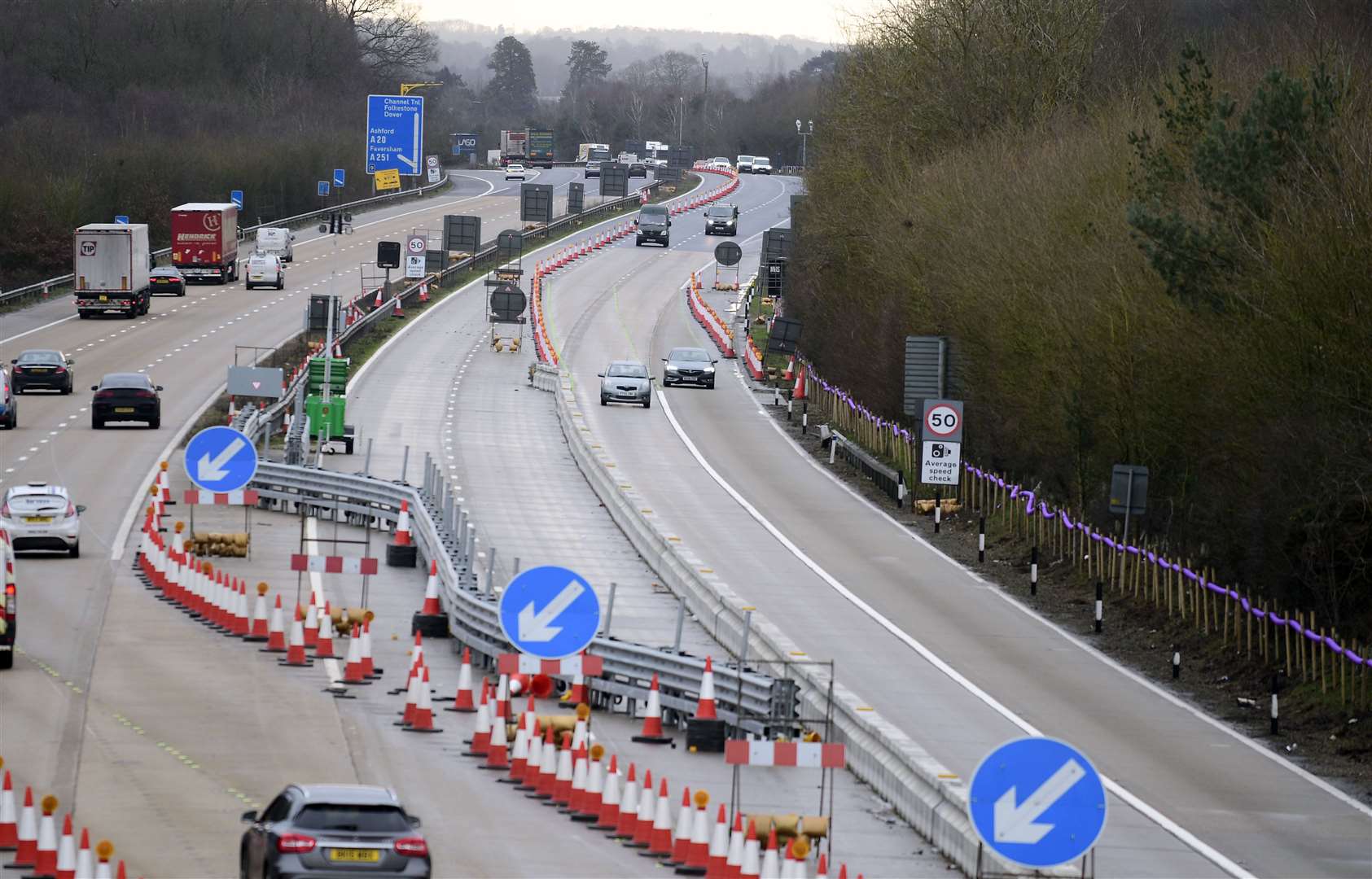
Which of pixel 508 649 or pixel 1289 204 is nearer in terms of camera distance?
pixel 508 649

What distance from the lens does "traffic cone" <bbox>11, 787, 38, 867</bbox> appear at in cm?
1510

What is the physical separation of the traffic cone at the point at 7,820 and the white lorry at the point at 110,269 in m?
57.5

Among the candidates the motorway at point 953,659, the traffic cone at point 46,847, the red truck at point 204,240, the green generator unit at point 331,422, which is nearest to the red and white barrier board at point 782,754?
the motorway at point 953,659

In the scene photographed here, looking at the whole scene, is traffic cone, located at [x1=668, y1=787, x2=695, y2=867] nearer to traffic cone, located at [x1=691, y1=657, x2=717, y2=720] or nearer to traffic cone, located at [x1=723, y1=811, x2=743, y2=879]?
traffic cone, located at [x1=723, y1=811, x2=743, y2=879]

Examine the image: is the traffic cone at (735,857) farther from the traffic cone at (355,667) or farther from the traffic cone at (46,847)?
the traffic cone at (355,667)

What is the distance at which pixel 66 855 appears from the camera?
14.4 metres

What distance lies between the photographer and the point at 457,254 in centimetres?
10162

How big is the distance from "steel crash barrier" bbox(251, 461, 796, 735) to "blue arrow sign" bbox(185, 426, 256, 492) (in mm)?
3063

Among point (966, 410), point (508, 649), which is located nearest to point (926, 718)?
point (508, 649)

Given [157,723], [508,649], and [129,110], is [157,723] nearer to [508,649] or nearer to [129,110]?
[508,649]

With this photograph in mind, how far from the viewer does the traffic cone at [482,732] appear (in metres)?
20.2

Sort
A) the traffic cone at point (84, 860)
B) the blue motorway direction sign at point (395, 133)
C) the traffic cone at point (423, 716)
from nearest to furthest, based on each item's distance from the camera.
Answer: the traffic cone at point (84, 860)
the traffic cone at point (423, 716)
the blue motorway direction sign at point (395, 133)

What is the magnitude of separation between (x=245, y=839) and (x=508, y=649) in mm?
10326

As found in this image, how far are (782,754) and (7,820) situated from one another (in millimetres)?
5861
